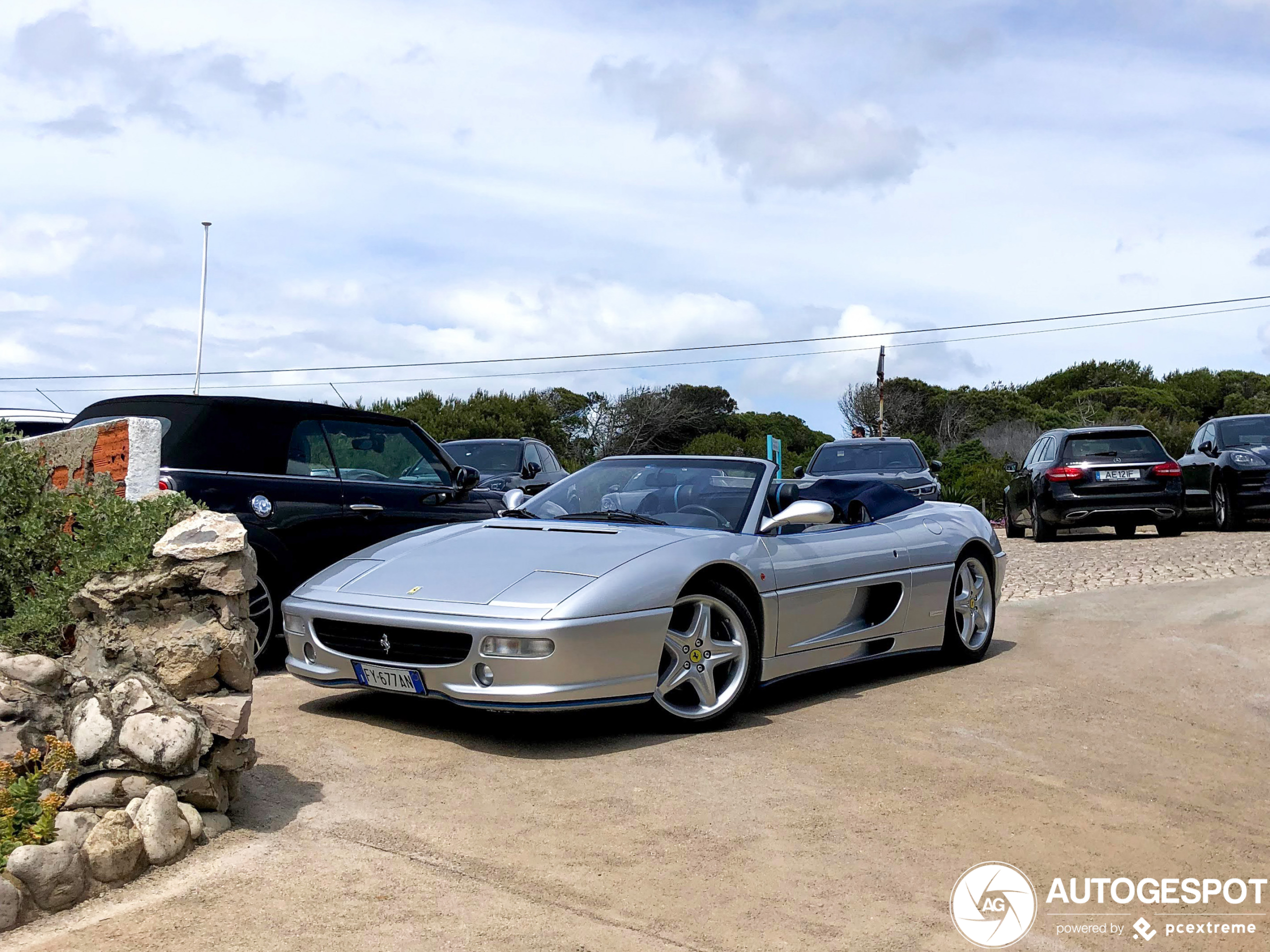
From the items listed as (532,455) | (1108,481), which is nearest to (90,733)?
(532,455)

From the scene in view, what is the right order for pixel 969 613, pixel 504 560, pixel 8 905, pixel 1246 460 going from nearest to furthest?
pixel 8 905
pixel 504 560
pixel 969 613
pixel 1246 460

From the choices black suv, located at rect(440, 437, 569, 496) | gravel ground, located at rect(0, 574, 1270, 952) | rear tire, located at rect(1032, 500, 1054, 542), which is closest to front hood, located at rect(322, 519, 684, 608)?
gravel ground, located at rect(0, 574, 1270, 952)

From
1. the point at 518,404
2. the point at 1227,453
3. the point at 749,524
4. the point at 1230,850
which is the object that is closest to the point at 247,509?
the point at 749,524

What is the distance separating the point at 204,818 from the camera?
4219 millimetres

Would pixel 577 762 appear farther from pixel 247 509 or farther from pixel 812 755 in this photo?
pixel 247 509

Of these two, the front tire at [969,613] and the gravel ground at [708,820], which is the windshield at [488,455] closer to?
the front tire at [969,613]

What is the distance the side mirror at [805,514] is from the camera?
20.8 ft

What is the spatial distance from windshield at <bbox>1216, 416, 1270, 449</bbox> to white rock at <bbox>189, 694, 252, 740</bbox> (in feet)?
54.9

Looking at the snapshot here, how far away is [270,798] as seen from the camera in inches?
183

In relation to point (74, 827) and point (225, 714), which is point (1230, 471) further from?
point (74, 827)

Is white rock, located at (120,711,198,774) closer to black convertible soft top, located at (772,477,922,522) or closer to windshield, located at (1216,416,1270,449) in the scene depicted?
black convertible soft top, located at (772,477,922,522)

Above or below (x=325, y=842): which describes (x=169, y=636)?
above

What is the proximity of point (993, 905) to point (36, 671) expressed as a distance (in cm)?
327

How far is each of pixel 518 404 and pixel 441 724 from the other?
1444 inches
